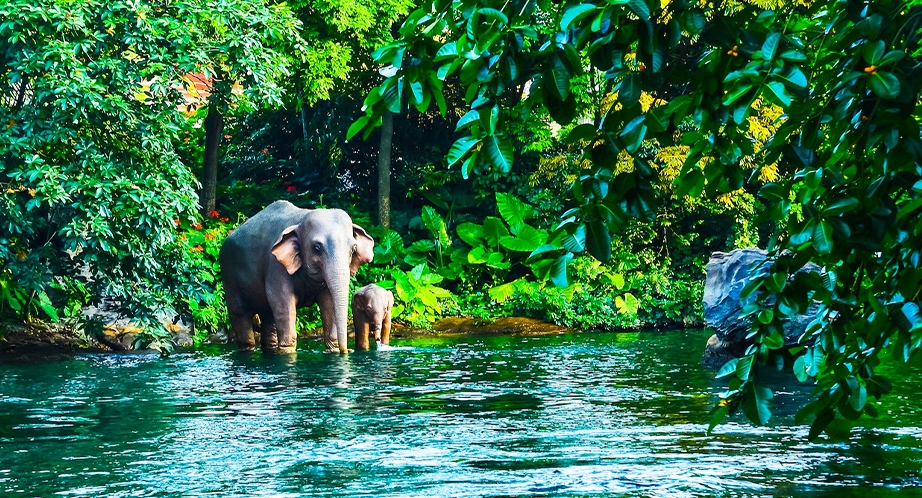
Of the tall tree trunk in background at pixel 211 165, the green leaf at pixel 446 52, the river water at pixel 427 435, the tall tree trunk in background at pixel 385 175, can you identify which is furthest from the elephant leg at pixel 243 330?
the green leaf at pixel 446 52

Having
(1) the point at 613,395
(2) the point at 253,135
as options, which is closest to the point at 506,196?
(2) the point at 253,135

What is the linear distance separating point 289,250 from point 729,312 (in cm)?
673

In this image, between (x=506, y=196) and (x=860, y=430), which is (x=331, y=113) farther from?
(x=860, y=430)

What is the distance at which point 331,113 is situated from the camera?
2767 cm

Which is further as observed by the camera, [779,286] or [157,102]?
[157,102]

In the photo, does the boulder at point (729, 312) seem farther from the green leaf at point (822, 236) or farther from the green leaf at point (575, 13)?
the green leaf at point (575, 13)

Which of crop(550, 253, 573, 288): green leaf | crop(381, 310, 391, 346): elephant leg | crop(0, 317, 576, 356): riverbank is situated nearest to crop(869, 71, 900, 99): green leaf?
crop(550, 253, 573, 288): green leaf

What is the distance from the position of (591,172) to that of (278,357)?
1443cm

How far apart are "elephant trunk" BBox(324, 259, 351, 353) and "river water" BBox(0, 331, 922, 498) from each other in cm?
191

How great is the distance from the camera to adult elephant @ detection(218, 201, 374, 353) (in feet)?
56.7

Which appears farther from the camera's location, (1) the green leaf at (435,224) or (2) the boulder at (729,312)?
(1) the green leaf at (435,224)

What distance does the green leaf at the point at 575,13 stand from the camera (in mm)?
2805

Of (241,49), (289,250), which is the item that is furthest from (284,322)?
(241,49)

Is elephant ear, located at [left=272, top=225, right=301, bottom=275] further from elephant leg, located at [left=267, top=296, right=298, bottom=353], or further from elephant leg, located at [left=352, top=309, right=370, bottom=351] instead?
elephant leg, located at [left=352, top=309, right=370, bottom=351]
